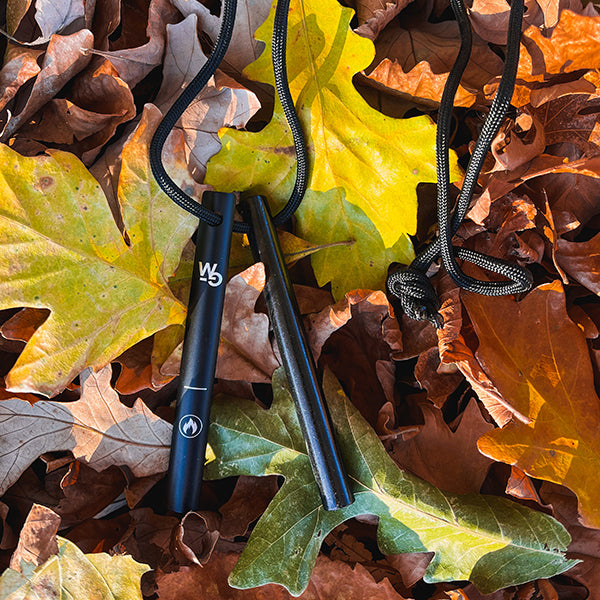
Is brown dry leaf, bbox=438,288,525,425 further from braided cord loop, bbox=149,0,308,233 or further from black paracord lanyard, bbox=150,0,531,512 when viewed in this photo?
braided cord loop, bbox=149,0,308,233

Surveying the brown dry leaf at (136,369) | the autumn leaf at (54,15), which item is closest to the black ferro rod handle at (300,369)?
A: the brown dry leaf at (136,369)

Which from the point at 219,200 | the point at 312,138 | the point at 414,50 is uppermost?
the point at 414,50

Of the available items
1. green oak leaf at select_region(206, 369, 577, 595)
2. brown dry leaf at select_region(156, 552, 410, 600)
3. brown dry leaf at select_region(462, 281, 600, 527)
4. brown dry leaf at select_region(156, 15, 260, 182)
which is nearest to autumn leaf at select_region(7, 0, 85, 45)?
brown dry leaf at select_region(156, 15, 260, 182)

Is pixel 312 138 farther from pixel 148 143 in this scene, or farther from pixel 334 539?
pixel 334 539

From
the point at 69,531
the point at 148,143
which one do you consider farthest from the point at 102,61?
the point at 69,531

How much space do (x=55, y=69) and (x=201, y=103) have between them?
0.24m

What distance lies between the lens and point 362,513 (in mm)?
934

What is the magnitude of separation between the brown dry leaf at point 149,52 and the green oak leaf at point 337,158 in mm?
154

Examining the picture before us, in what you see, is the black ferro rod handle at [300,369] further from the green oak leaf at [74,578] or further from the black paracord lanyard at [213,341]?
the green oak leaf at [74,578]

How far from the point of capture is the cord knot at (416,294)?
0.91 metres

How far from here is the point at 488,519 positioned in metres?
0.89

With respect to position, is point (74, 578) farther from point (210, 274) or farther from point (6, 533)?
point (210, 274)

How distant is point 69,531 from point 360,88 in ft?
2.94

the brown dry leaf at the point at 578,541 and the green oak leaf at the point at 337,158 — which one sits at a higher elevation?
the green oak leaf at the point at 337,158
